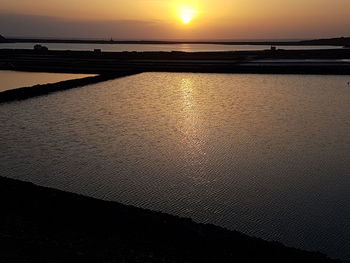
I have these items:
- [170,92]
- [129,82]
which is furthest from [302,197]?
[129,82]

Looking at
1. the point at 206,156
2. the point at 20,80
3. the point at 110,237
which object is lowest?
the point at 110,237

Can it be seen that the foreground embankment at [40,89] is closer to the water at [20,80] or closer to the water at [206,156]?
the water at [206,156]

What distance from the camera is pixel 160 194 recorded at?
806 centimetres

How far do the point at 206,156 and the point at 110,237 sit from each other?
5017 millimetres

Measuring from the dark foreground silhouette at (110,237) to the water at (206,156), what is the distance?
2.56 ft

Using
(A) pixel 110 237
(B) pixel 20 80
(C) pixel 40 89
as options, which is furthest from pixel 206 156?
(B) pixel 20 80

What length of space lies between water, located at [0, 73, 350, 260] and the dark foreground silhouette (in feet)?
2.56

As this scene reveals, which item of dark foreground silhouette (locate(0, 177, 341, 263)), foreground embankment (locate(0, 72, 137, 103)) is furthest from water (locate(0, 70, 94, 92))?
dark foreground silhouette (locate(0, 177, 341, 263))

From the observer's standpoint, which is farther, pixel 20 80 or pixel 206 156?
pixel 20 80

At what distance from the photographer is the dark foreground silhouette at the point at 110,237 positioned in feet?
17.7

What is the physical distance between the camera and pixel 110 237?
598 centimetres

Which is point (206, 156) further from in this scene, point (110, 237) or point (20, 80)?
point (20, 80)

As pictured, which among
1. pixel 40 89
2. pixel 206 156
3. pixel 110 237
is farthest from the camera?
pixel 40 89

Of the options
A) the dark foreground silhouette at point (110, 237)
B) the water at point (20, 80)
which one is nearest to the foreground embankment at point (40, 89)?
the water at point (20, 80)
